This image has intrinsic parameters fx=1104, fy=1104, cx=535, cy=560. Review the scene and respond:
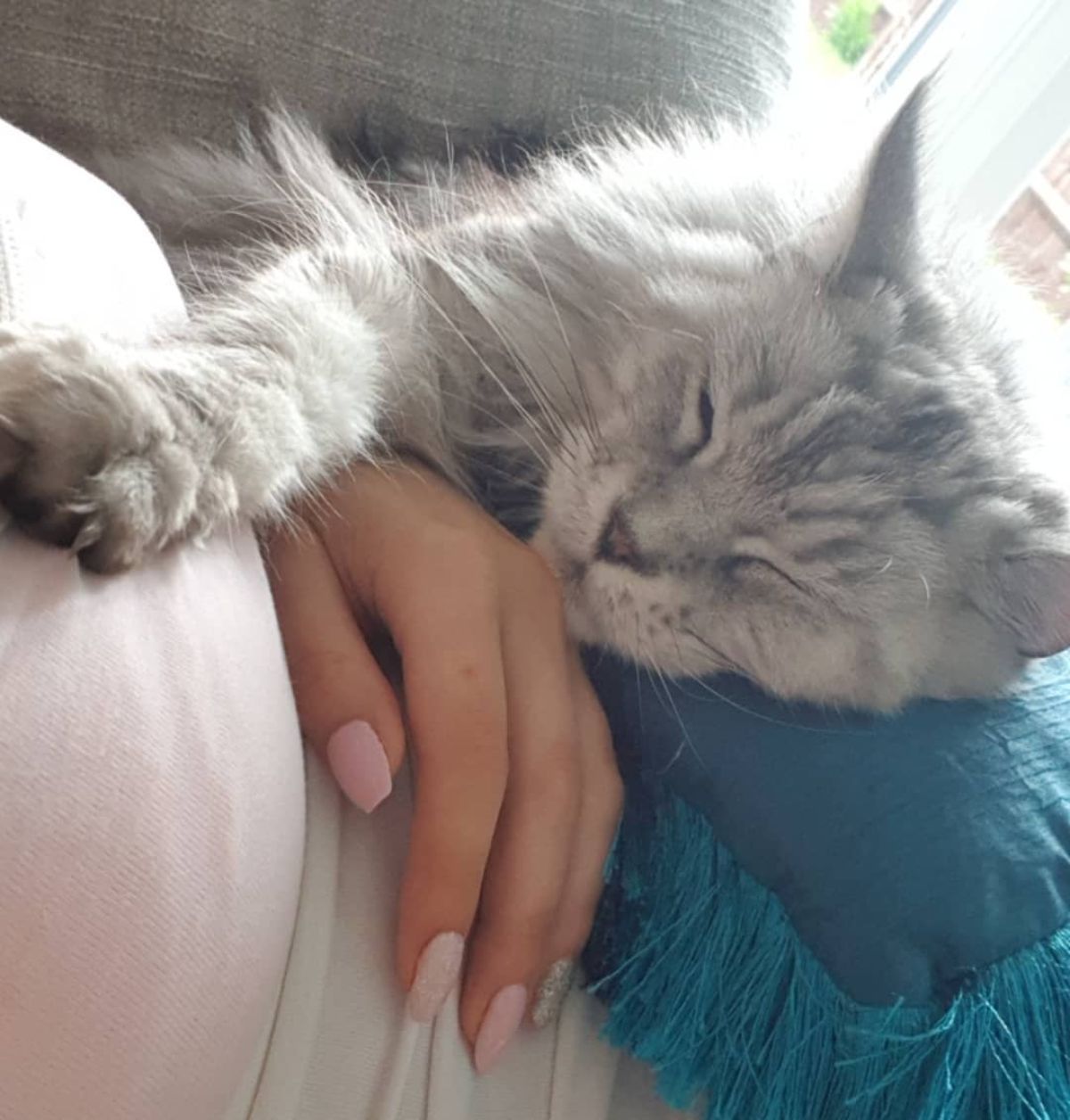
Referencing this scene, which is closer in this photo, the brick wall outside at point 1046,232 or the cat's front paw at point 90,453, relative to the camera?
the cat's front paw at point 90,453

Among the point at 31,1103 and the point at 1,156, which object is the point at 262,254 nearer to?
the point at 1,156

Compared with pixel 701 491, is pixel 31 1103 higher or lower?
lower

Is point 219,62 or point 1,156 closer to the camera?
point 1,156

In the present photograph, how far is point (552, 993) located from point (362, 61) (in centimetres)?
103

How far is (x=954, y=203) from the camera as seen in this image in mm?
1351

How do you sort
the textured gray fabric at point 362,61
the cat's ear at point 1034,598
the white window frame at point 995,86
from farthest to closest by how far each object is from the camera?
the white window frame at point 995,86, the textured gray fabric at point 362,61, the cat's ear at point 1034,598

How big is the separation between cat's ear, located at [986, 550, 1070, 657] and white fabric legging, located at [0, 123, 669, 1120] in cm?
54

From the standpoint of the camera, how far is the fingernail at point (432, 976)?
0.74 m

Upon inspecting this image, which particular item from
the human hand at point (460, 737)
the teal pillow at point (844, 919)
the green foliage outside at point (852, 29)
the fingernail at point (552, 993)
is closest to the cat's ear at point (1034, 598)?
the teal pillow at point (844, 919)

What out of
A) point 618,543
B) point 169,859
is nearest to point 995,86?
point 618,543

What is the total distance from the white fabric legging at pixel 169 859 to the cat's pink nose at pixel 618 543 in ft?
1.08

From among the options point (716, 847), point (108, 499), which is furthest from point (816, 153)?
point (108, 499)

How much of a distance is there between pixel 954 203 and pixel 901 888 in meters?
0.93

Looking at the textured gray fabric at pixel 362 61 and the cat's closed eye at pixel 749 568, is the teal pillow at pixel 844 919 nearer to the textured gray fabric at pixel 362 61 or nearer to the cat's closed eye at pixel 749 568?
the cat's closed eye at pixel 749 568
